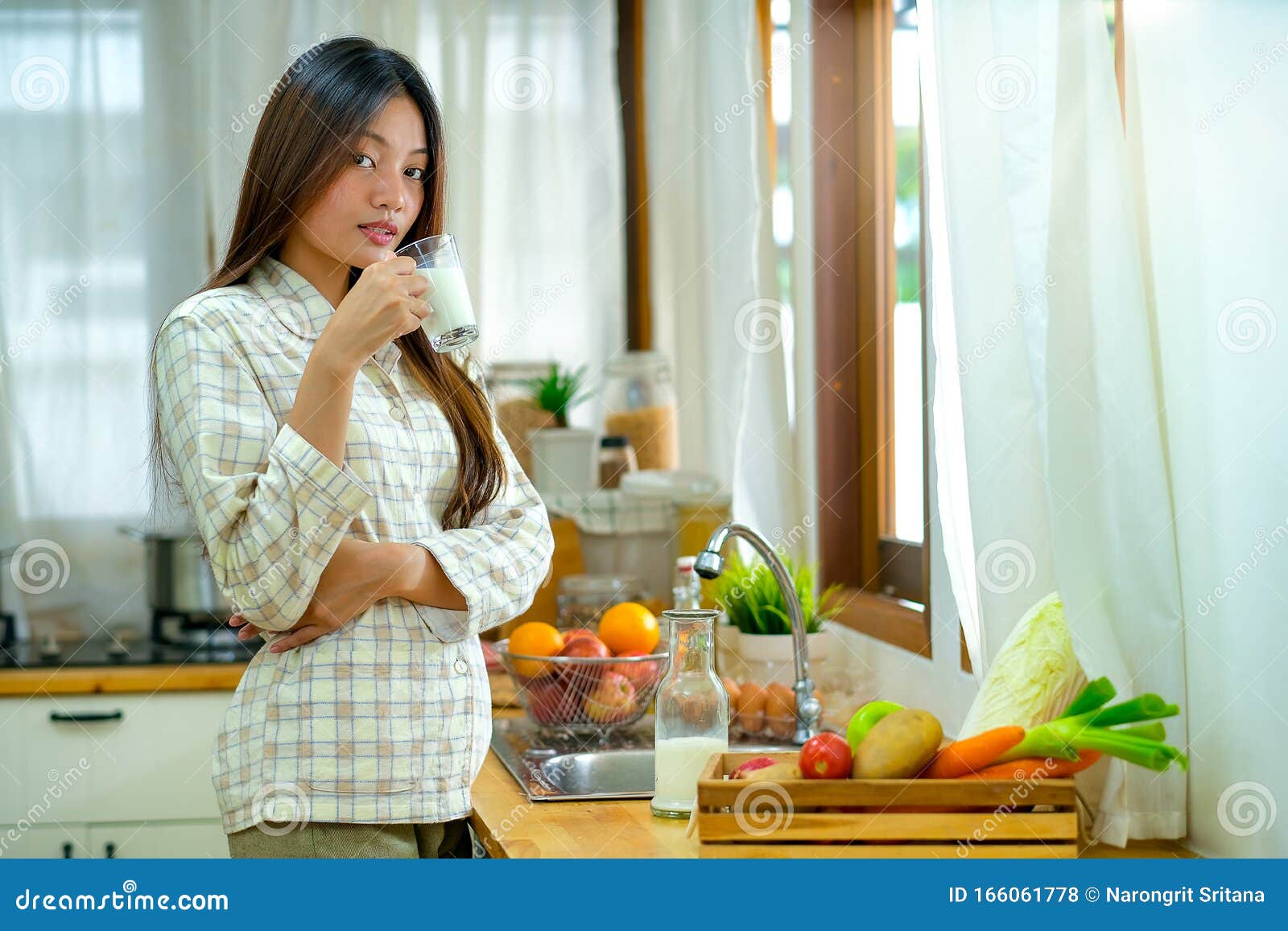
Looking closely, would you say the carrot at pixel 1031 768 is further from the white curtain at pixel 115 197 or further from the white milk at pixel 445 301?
the white curtain at pixel 115 197

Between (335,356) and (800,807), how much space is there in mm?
536

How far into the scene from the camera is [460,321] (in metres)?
1.22

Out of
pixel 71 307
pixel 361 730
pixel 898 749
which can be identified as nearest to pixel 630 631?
pixel 361 730

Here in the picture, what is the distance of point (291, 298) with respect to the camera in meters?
1.24

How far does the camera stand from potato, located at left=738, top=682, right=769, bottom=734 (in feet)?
5.74

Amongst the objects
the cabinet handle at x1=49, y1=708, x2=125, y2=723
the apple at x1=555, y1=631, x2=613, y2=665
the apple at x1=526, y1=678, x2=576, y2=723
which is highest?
the apple at x1=555, y1=631, x2=613, y2=665

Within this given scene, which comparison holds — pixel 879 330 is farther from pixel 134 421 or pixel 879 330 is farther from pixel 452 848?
pixel 134 421

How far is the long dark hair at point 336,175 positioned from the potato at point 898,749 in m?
0.48

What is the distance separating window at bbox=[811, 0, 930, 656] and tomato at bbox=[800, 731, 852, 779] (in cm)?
100

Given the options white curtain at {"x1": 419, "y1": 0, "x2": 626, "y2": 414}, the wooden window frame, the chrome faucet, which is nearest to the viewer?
the chrome faucet

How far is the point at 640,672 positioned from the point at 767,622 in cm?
Result: 27

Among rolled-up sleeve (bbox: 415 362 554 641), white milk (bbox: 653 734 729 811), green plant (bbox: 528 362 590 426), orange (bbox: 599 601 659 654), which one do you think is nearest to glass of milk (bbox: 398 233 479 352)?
rolled-up sleeve (bbox: 415 362 554 641)

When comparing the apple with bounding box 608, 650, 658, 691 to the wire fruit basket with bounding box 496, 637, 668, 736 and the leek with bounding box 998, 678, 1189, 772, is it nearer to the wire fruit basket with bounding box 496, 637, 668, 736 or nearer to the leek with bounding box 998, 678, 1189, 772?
the wire fruit basket with bounding box 496, 637, 668, 736

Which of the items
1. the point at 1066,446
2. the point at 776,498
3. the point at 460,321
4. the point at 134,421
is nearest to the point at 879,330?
the point at 776,498
